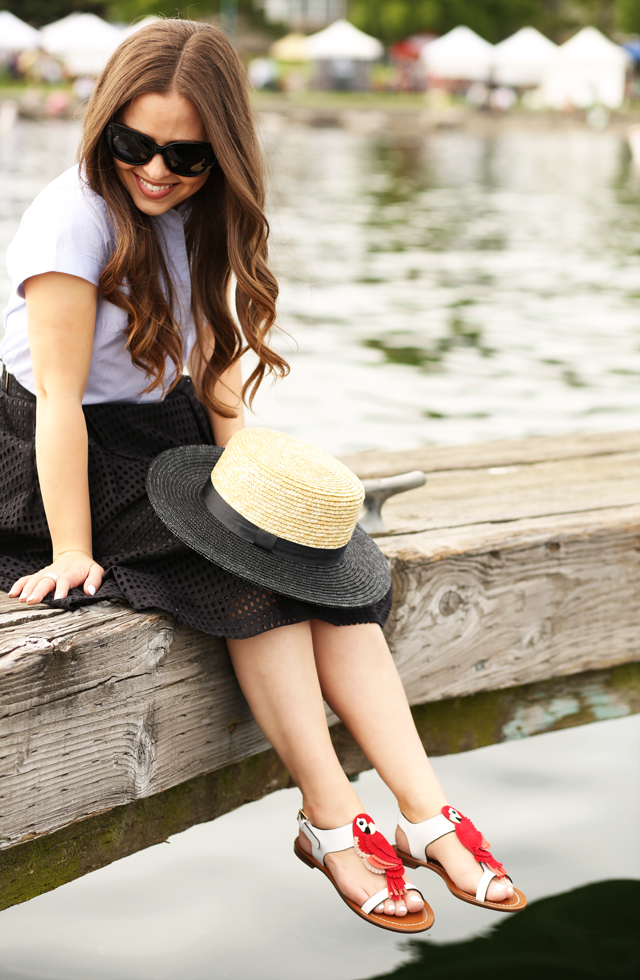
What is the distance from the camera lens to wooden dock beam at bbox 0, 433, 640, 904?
66.6 inches

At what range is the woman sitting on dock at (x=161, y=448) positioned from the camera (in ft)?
5.94

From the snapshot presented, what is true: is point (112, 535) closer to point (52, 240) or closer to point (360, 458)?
point (52, 240)

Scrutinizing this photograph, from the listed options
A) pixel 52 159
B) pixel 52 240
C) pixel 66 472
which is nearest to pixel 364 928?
pixel 66 472

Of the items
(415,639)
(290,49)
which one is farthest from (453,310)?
(290,49)

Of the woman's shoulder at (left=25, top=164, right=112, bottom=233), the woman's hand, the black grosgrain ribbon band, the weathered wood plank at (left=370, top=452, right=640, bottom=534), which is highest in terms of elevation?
the woman's shoulder at (left=25, top=164, right=112, bottom=233)

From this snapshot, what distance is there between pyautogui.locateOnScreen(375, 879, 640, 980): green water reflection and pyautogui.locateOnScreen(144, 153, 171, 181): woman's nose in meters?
1.44

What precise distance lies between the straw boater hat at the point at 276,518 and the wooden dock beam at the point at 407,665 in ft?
0.59

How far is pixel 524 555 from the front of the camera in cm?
229

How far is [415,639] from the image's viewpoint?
7.29 feet

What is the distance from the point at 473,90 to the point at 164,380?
46.6m

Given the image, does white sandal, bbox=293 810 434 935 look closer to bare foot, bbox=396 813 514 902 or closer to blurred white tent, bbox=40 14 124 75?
bare foot, bbox=396 813 514 902

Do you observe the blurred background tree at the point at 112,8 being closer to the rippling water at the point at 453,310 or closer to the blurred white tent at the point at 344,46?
the blurred white tent at the point at 344,46

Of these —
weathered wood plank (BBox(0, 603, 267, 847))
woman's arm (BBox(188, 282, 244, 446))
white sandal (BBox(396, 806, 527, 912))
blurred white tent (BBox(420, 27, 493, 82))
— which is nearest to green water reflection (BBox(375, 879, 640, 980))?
white sandal (BBox(396, 806, 527, 912))

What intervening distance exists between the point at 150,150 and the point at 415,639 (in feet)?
3.49
